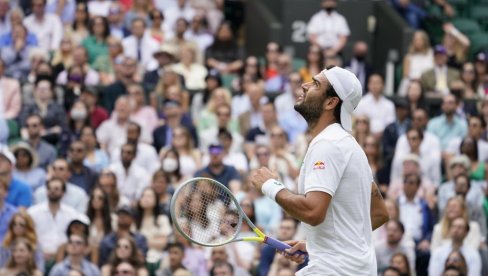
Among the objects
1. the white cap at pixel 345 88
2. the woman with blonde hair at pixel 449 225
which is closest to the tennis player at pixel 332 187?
the white cap at pixel 345 88

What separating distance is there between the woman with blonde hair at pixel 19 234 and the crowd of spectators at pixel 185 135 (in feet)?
0.05

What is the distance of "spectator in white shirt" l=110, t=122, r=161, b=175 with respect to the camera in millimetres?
14641

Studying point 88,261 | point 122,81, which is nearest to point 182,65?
point 122,81

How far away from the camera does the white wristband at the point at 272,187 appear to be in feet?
23.5

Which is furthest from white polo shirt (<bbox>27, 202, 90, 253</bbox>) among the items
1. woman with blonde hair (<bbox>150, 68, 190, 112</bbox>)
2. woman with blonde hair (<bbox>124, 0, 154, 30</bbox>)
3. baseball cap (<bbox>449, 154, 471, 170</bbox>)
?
woman with blonde hair (<bbox>124, 0, 154, 30</bbox>)

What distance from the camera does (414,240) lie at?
45.2 feet

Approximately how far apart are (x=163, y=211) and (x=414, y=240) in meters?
2.39

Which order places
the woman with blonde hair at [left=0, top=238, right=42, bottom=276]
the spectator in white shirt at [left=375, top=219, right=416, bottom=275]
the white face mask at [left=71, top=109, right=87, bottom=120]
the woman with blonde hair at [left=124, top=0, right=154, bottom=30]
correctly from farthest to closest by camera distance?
the woman with blonde hair at [left=124, top=0, right=154, bottom=30] < the white face mask at [left=71, top=109, right=87, bottom=120] < the spectator in white shirt at [left=375, top=219, right=416, bottom=275] < the woman with blonde hair at [left=0, top=238, right=42, bottom=276]

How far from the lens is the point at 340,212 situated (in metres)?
7.18

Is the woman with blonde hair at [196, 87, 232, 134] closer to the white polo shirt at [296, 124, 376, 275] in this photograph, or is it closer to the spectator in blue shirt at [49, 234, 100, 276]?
the spectator in blue shirt at [49, 234, 100, 276]

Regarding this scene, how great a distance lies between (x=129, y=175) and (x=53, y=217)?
4.20 ft

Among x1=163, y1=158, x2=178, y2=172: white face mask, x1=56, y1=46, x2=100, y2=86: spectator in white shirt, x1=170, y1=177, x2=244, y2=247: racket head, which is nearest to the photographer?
x1=170, y1=177, x2=244, y2=247: racket head

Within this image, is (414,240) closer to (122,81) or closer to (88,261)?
(88,261)

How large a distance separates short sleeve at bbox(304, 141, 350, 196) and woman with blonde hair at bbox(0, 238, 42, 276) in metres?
5.82
